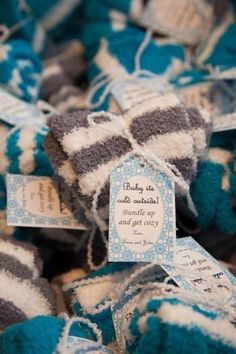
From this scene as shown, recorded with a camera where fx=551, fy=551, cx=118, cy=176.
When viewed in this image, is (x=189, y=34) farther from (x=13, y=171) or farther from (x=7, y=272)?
(x=7, y=272)

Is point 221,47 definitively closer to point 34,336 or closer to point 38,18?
point 38,18

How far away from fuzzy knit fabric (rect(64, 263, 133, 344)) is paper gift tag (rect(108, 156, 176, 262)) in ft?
0.17

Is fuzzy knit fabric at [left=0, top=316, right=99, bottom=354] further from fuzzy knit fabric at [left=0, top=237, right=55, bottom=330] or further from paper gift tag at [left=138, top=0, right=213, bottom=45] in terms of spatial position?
paper gift tag at [left=138, top=0, right=213, bottom=45]

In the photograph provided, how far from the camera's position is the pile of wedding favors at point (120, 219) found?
0.52 meters

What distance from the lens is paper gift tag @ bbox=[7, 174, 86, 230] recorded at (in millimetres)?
638

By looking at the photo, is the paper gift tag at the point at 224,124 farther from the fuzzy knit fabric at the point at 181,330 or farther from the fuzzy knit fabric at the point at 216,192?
the fuzzy knit fabric at the point at 181,330

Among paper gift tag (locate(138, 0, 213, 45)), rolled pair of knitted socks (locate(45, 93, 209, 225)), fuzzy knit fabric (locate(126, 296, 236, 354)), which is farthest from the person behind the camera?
paper gift tag (locate(138, 0, 213, 45))

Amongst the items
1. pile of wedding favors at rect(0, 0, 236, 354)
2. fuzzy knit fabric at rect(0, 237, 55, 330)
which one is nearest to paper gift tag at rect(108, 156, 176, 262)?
pile of wedding favors at rect(0, 0, 236, 354)

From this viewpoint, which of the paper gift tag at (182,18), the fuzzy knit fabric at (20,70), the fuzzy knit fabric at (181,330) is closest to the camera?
the fuzzy knit fabric at (181,330)

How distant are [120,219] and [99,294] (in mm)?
94

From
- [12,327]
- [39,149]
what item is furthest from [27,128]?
[12,327]

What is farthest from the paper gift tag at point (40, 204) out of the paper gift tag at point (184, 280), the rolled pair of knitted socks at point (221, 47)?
the rolled pair of knitted socks at point (221, 47)

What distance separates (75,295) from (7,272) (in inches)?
3.3

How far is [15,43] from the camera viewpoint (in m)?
0.83
